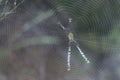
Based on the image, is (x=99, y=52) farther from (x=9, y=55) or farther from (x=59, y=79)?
(x=9, y=55)

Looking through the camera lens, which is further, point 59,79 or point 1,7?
point 59,79

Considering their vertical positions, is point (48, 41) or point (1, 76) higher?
point (48, 41)

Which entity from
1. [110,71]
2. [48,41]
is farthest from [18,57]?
[110,71]

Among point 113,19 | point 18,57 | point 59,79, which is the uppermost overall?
point 113,19

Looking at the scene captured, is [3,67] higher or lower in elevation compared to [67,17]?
lower

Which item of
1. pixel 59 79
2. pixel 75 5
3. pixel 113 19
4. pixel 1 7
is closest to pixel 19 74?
pixel 59 79

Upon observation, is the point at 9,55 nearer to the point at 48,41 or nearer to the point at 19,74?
the point at 19,74

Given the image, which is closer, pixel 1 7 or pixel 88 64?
pixel 1 7

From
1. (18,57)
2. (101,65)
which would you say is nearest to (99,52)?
(101,65)
